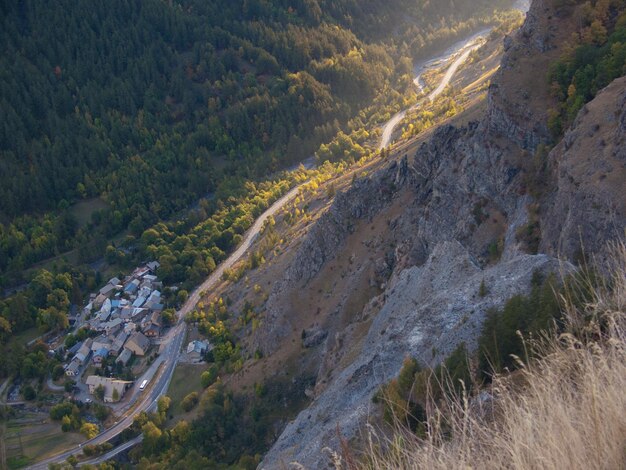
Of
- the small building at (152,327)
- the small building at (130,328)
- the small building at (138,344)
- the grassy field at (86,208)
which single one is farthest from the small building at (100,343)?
the grassy field at (86,208)

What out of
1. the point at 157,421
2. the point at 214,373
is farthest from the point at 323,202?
the point at 157,421

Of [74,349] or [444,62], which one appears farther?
[444,62]

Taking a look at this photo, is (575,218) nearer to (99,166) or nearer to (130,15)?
(99,166)

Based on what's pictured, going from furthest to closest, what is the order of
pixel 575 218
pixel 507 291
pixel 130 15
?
pixel 130 15
pixel 575 218
pixel 507 291

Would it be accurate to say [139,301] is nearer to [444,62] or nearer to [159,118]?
[159,118]

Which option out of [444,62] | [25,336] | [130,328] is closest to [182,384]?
[130,328]

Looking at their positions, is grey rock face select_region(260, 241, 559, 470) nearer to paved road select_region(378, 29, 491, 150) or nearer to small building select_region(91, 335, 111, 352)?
small building select_region(91, 335, 111, 352)
